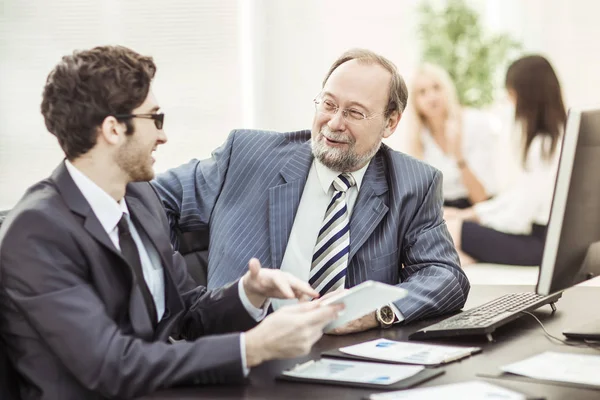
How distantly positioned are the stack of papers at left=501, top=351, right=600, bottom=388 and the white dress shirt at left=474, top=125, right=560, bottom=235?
Result: 13.7 feet

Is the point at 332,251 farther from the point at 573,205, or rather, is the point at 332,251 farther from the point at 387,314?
the point at 573,205

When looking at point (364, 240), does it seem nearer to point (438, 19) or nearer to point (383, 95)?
point (383, 95)

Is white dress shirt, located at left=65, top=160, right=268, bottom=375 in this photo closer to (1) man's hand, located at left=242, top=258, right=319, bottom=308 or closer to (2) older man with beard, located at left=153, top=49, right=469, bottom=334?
(1) man's hand, located at left=242, top=258, right=319, bottom=308

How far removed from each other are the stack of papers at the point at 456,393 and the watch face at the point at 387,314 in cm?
62

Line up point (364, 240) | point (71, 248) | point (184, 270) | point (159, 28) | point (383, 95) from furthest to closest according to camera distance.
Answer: point (159, 28) < point (383, 95) < point (364, 240) < point (184, 270) < point (71, 248)

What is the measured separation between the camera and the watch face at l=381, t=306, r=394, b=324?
7.54 feet

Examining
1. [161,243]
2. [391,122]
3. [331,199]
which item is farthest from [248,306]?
[391,122]

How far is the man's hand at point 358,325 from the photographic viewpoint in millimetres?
2207

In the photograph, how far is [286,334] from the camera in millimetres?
1743

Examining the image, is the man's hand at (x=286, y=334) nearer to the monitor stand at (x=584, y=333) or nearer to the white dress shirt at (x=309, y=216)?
Answer: the monitor stand at (x=584, y=333)

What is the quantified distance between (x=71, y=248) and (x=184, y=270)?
533mm

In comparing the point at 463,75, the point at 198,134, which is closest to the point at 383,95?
the point at 198,134

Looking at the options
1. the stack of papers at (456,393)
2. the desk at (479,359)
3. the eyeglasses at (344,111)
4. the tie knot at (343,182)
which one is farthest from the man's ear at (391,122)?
the stack of papers at (456,393)

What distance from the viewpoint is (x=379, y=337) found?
2170mm
